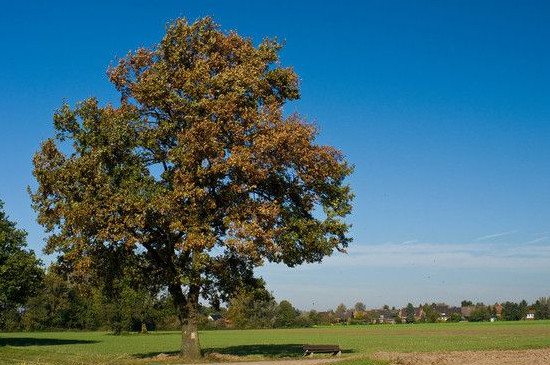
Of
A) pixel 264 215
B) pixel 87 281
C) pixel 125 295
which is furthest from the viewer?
pixel 125 295

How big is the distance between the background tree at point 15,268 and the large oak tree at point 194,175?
30.6 meters

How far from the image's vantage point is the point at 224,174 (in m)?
33.1

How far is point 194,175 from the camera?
32.5 m

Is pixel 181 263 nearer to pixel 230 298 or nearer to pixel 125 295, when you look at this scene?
pixel 230 298

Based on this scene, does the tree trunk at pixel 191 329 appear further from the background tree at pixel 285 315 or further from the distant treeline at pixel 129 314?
the background tree at pixel 285 315

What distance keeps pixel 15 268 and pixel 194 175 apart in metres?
37.9

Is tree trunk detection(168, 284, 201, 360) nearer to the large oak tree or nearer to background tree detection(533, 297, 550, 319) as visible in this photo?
the large oak tree

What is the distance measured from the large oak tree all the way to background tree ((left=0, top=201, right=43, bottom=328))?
3064cm

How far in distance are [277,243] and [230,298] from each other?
6.23 m

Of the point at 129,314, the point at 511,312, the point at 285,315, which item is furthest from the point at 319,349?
the point at 511,312

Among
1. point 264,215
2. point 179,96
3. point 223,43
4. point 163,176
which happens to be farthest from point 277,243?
point 223,43

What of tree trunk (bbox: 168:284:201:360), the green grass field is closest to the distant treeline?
the green grass field

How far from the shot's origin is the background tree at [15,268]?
6222 centimetres

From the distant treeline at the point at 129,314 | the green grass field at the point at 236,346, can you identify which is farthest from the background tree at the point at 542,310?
the green grass field at the point at 236,346
